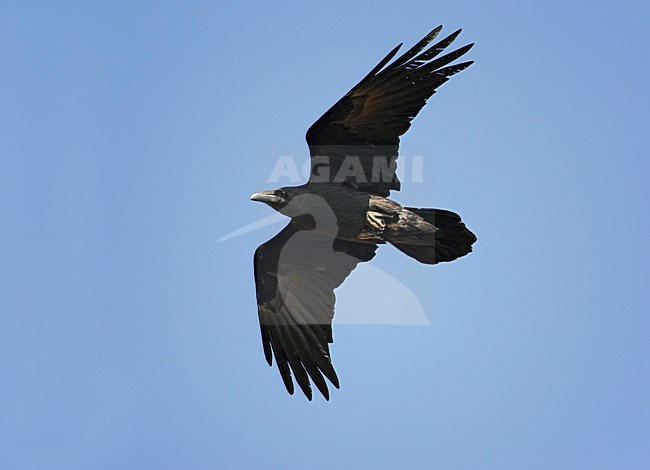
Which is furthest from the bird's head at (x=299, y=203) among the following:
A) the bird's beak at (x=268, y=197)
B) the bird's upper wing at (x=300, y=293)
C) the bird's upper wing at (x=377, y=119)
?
the bird's upper wing at (x=300, y=293)

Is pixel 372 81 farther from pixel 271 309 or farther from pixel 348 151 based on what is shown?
pixel 271 309

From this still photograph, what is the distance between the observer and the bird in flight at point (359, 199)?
8.70 m

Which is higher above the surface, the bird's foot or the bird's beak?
the bird's beak

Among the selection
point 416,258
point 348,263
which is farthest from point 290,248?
point 416,258

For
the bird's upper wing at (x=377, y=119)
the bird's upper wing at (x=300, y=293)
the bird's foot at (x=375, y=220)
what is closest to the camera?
the bird's upper wing at (x=377, y=119)

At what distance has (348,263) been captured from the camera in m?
9.88

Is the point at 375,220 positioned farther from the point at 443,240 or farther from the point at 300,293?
the point at 300,293

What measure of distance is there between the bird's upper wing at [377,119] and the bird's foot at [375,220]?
0.31m

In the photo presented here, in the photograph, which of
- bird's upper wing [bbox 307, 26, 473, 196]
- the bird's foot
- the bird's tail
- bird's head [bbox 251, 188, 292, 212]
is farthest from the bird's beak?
the bird's tail

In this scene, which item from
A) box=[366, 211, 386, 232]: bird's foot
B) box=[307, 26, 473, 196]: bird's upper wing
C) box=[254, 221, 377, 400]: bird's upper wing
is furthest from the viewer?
box=[254, 221, 377, 400]: bird's upper wing

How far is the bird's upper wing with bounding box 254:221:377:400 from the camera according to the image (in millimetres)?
9703

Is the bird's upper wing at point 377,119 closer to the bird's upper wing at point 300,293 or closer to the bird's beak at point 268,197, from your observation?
the bird's beak at point 268,197

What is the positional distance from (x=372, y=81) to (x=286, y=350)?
3091 mm

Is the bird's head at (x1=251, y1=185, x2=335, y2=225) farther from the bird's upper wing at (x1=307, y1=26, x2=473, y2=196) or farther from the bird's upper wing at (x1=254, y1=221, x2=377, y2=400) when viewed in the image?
the bird's upper wing at (x1=254, y1=221, x2=377, y2=400)
